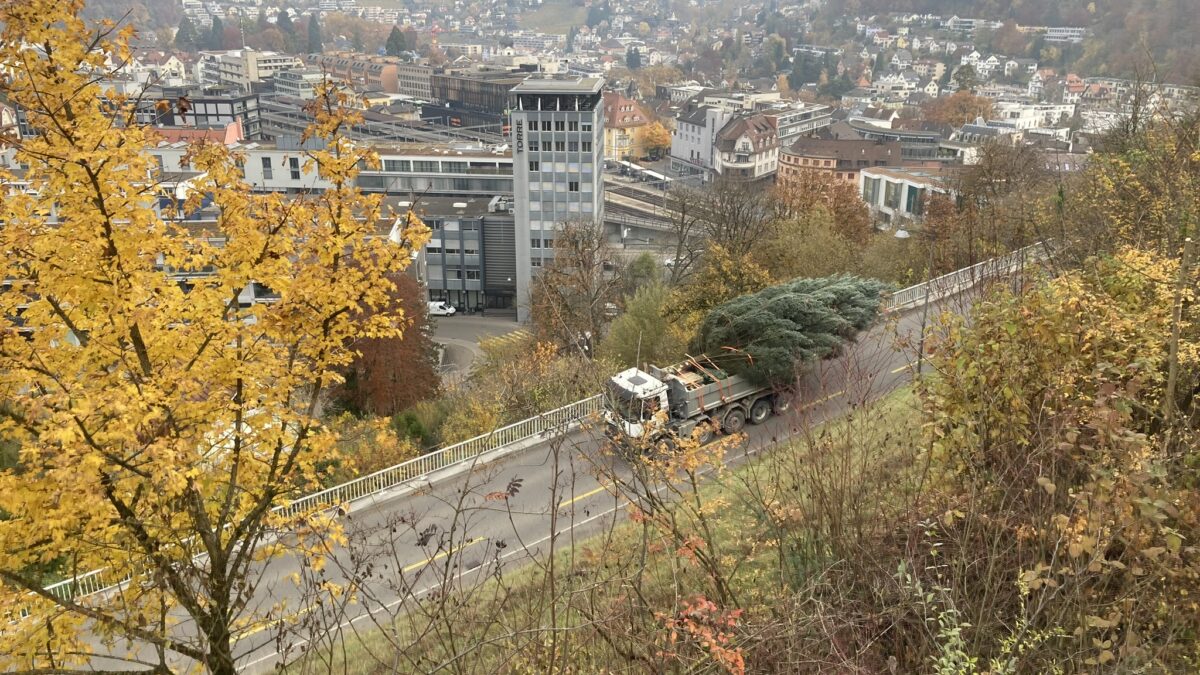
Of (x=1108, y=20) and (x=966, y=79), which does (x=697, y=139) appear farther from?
(x=1108, y=20)

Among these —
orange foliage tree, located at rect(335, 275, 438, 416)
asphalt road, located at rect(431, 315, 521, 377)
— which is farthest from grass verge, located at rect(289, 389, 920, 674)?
asphalt road, located at rect(431, 315, 521, 377)

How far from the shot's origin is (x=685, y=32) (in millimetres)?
199000

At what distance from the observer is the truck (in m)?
11.9

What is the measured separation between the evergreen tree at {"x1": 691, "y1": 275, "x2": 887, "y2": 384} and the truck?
0.33m

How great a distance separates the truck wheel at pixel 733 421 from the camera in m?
13.0

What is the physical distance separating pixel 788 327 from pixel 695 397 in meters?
1.99

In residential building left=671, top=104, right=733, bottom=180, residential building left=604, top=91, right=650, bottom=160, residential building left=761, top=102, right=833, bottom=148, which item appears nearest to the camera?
residential building left=671, top=104, right=733, bottom=180

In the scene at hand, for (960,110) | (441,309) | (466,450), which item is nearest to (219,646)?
(466,450)

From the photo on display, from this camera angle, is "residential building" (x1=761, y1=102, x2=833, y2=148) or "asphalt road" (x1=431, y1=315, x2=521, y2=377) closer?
"asphalt road" (x1=431, y1=315, x2=521, y2=377)

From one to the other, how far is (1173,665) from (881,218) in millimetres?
40007

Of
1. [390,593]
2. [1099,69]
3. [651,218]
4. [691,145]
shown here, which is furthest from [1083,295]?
[1099,69]

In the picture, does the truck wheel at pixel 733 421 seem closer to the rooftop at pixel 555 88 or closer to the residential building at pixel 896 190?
the residential building at pixel 896 190

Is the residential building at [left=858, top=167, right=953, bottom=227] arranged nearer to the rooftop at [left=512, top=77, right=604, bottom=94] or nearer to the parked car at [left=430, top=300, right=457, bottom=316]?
the rooftop at [left=512, top=77, right=604, bottom=94]

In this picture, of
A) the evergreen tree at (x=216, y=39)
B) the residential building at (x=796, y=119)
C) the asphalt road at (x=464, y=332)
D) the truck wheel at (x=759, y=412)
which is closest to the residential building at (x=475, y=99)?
the residential building at (x=796, y=119)
